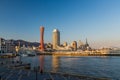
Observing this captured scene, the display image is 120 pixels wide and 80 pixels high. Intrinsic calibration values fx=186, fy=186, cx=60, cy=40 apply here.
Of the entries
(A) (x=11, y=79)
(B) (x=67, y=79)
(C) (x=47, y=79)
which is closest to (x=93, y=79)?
(B) (x=67, y=79)

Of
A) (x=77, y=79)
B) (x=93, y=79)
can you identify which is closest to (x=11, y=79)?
(x=77, y=79)

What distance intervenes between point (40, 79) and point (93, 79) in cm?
1025

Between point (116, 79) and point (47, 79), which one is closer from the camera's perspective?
point (47, 79)

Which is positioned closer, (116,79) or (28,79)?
(28,79)

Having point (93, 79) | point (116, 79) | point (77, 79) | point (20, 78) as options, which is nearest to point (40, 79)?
point (20, 78)

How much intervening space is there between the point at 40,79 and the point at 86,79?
8886 millimetres

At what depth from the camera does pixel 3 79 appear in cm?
3600

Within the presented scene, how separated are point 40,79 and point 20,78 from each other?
437cm

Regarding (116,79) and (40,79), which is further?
(116,79)

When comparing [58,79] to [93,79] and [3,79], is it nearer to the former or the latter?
[93,79]

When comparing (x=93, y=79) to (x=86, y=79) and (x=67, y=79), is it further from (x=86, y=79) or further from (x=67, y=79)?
(x=67, y=79)

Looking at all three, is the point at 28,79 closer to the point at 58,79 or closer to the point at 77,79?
the point at 58,79

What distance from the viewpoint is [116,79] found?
156 ft

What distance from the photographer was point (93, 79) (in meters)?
36.1
